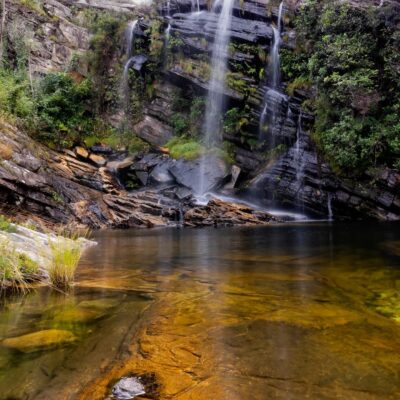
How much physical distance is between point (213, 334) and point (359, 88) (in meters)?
15.5

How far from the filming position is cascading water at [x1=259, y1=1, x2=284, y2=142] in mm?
19844

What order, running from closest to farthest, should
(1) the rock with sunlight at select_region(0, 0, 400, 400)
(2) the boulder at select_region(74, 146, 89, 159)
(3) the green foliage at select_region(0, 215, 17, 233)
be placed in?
(1) the rock with sunlight at select_region(0, 0, 400, 400), (3) the green foliage at select_region(0, 215, 17, 233), (2) the boulder at select_region(74, 146, 89, 159)

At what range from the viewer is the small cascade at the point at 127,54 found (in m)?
23.7

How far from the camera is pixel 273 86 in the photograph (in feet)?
68.0

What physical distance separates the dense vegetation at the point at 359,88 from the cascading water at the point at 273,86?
254 cm

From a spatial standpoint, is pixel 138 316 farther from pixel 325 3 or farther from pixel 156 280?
pixel 325 3

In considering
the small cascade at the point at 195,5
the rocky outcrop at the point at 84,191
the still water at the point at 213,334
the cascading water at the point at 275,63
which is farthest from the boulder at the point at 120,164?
the still water at the point at 213,334

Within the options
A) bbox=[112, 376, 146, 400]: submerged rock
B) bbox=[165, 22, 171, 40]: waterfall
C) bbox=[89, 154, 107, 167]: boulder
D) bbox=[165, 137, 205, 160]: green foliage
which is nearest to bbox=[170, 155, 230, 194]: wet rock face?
bbox=[165, 137, 205, 160]: green foliage

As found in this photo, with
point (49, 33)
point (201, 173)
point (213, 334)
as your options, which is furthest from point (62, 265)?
point (49, 33)

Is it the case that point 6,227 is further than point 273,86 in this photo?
No

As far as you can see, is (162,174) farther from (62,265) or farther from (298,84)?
(62,265)

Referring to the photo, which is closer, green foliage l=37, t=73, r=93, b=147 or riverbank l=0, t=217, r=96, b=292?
riverbank l=0, t=217, r=96, b=292

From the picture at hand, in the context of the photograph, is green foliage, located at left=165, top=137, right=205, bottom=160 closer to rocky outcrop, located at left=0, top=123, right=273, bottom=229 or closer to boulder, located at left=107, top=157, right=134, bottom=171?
rocky outcrop, located at left=0, top=123, right=273, bottom=229

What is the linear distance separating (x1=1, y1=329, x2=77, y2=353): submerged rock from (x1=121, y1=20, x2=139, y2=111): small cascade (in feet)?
70.7
